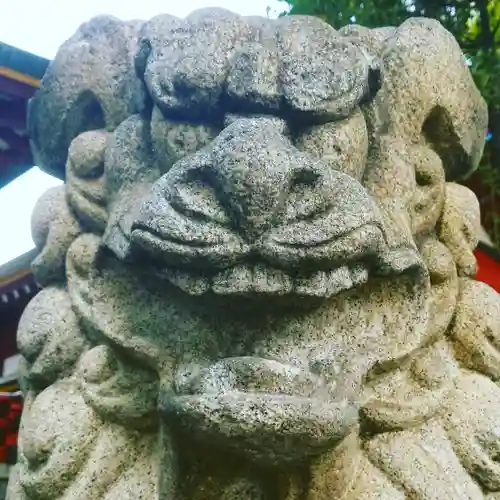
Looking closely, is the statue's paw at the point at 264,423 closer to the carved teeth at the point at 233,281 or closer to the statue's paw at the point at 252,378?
the statue's paw at the point at 252,378

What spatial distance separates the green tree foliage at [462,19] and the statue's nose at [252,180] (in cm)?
201

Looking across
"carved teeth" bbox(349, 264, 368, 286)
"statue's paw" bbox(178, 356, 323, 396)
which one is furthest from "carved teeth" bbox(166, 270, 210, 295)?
"carved teeth" bbox(349, 264, 368, 286)

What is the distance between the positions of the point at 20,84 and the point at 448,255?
111 inches

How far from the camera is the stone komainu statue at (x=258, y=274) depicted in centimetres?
119

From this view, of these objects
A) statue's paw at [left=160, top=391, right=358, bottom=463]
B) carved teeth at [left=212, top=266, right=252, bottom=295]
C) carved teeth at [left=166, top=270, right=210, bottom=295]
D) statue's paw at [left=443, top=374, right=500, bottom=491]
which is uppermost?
carved teeth at [left=212, top=266, right=252, bottom=295]

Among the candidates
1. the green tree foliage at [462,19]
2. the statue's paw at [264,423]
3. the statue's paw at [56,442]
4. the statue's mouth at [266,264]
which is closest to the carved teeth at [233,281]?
the statue's mouth at [266,264]

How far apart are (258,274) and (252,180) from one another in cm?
14

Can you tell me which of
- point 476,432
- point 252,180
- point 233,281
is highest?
point 252,180

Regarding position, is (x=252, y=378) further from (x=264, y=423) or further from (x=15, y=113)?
(x=15, y=113)

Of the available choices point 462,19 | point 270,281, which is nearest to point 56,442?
point 270,281

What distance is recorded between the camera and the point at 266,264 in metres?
1.20

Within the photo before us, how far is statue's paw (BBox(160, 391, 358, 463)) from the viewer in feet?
3.61

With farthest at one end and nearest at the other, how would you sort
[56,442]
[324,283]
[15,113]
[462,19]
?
[15,113]
[462,19]
[56,442]
[324,283]

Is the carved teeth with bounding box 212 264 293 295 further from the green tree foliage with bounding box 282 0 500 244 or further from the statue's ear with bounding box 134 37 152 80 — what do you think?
the green tree foliage with bounding box 282 0 500 244
